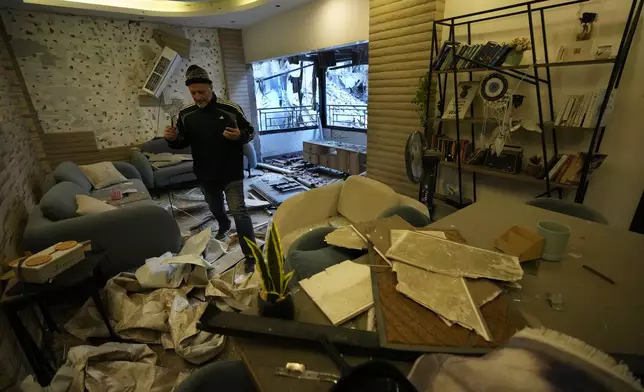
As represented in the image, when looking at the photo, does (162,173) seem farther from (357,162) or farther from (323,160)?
(357,162)

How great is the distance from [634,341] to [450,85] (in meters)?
2.64

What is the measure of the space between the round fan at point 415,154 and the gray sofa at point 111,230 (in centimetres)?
198

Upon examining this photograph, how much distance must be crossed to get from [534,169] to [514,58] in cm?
86

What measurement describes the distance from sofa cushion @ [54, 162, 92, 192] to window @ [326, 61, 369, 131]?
429 cm

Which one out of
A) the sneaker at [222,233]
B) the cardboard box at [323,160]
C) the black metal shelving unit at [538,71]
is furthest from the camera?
the cardboard box at [323,160]

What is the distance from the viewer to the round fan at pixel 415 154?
198cm

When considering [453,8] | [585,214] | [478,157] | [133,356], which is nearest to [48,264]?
[133,356]

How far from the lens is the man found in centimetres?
229

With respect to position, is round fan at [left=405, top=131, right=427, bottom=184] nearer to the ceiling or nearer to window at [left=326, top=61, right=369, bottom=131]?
the ceiling

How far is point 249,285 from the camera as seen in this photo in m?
2.01

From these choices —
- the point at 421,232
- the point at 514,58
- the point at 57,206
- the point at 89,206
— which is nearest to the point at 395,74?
the point at 514,58

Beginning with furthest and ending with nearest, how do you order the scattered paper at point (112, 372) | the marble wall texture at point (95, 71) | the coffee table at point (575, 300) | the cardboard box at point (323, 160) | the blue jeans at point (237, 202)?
the cardboard box at point (323, 160) < the marble wall texture at point (95, 71) < the blue jeans at point (237, 202) < the scattered paper at point (112, 372) < the coffee table at point (575, 300)

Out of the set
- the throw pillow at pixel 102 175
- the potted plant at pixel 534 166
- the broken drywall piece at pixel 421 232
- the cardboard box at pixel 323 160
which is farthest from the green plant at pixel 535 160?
the throw pillow at pixel 102 175

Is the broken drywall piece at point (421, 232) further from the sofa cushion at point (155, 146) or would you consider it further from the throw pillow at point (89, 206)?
the sofa cushion at point (155, 146)
